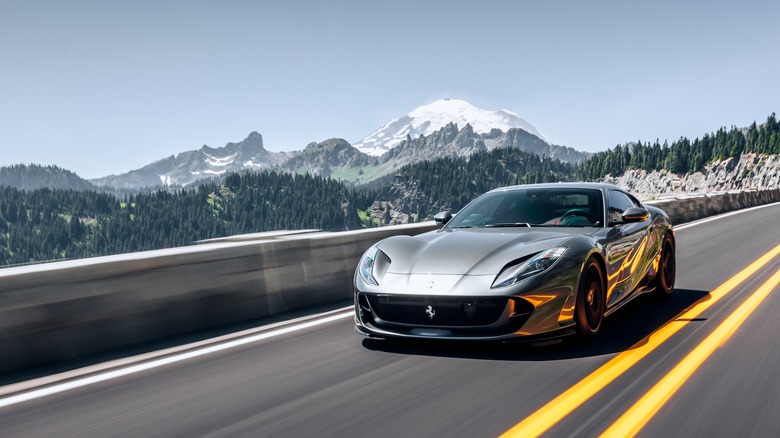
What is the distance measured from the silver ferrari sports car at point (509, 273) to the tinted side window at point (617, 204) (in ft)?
0.10

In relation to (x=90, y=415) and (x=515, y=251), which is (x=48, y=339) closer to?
(x=90, y=415)

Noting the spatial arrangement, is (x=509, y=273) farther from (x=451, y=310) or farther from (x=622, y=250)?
(x=622, y=250)

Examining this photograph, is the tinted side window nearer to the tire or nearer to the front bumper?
the tire

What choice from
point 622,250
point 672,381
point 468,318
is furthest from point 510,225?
point 672,381

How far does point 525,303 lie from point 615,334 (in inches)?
55.5

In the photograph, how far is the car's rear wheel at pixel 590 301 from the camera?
18.6ft

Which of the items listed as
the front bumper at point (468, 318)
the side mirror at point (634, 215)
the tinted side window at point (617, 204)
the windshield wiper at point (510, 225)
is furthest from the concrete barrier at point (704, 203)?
the front bumper at point (468, 318)

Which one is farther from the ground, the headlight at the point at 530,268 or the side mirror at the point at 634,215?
the side mirror at the point at 634,215

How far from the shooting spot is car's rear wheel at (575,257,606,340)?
5.66 meters

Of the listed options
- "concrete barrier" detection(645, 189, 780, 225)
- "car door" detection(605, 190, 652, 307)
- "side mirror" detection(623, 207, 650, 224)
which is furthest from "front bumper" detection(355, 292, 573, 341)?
"concrete barrier" detection(645, 189, 780, 225)

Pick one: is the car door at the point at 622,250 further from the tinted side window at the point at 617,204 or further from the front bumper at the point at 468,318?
the front bumper at the point at 468,318

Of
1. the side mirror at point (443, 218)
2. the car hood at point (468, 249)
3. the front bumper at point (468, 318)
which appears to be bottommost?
the front bumper at point (468, 318)

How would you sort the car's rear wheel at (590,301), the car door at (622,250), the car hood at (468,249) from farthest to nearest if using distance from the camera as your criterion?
the car door at (622,250) → the car's rear wheel at (590,301) → the car hood at (468,249)

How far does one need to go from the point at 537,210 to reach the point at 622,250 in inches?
33.1
